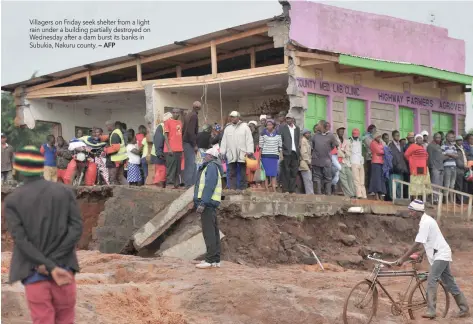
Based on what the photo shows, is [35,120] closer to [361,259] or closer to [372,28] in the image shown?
[372,28]

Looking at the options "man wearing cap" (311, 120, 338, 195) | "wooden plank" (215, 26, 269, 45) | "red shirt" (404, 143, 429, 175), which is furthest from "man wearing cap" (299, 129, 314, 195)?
"wooden plank" (215, 26, 269, 45)

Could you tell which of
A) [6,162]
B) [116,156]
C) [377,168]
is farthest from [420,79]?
[6,162]

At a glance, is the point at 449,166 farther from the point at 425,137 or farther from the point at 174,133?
the point at 174,133

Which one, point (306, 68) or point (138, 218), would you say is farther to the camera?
point (306, 68)

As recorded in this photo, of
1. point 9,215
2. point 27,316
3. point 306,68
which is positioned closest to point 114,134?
point 306,68

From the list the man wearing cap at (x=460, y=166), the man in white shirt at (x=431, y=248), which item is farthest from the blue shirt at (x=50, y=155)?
the man in white shirt at (x=431, y=248)

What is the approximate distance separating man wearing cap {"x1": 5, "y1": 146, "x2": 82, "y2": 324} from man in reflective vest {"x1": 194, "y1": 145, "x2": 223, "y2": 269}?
5659 mm

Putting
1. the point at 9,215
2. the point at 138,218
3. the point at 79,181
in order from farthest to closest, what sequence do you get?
the point at 79,181, the point at 138,218, the point at 9,215

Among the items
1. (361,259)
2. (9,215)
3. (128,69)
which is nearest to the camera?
(9,215)

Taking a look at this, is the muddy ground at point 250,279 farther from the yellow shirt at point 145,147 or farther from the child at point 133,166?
the yellow shirt at point 145,147

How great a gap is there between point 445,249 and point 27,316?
212 inches

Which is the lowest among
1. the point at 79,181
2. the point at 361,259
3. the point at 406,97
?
the point at 361,259

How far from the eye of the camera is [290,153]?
55.9 ft

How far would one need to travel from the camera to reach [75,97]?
81.5ft
